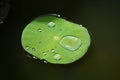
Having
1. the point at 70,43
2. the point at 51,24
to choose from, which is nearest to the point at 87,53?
the point at 70,43

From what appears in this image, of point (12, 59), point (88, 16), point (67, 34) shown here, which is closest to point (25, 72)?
point (12, 59)

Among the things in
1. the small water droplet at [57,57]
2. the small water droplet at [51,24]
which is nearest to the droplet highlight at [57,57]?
the small water droplet at [57,57]

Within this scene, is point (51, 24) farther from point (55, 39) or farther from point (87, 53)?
point (87, 53)

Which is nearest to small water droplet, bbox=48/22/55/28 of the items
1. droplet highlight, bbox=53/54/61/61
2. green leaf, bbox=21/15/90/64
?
green leaf, bbox=21/15/90/64

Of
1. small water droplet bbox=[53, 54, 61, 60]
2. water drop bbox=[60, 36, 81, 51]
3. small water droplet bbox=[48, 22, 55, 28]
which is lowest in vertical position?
small water droplet bbox=[53, 54, 61, 60]

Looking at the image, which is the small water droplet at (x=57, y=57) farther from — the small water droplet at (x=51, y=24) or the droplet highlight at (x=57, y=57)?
the small water droplet at (x=51, y=24)

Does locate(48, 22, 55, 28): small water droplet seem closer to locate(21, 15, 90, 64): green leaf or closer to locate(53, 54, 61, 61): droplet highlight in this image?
locate(21, 15, 90, 64): green leaf
